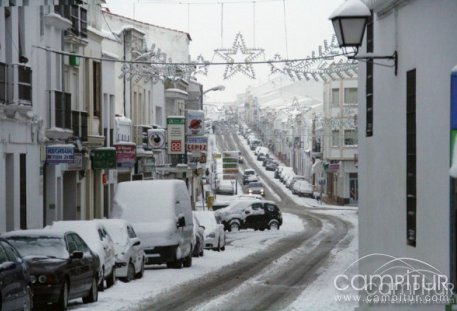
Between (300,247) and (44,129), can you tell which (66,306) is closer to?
(44,129)

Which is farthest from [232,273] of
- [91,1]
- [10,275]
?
[91,1]

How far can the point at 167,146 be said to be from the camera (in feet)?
194

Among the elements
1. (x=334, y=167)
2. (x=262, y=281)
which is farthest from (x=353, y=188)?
(x=262, y=281)

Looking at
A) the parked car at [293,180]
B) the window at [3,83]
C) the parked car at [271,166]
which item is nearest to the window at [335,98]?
the parked car at [293,180]

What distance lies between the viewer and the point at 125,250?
1060 inches

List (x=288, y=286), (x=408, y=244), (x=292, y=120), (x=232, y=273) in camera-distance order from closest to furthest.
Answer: (x=408, y=244) < (x=288, y=286) < (x=232, y=273) < (x=292, y=120)

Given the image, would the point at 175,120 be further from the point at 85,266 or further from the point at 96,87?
the point at 85,266

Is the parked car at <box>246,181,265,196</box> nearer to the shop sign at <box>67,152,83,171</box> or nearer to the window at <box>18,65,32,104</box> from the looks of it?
the shop sign at <box>67,152,83,171</box>

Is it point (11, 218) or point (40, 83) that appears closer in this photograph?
point (11, 218)

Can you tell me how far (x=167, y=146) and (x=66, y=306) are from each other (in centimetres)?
3943

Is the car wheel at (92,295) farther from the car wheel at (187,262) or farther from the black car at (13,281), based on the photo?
the car wheel at (187,262)

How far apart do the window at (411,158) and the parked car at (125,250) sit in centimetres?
1187

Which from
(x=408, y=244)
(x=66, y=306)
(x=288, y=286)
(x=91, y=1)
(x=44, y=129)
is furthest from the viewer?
(x=91, y=1)

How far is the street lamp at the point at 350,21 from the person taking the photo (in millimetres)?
14422
